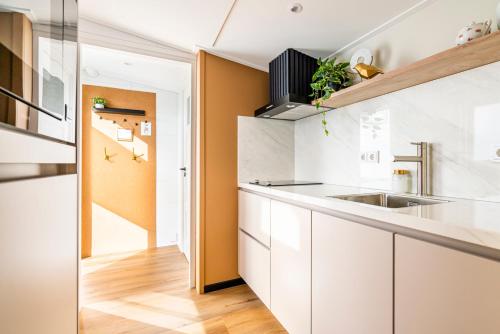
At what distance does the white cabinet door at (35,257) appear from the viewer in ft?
1.92

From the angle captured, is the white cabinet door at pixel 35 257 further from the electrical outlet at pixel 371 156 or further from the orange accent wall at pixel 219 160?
the electrical outlet at pixel 371 156

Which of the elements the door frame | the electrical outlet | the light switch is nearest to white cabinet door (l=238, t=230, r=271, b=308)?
the door frame

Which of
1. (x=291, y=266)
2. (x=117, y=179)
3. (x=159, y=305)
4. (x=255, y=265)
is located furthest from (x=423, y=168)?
(x=117, y=179)

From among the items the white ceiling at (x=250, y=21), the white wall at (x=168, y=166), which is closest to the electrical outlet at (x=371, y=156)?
the white ceiling at (x=250, y=21)

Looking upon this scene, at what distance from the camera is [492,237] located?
58cm

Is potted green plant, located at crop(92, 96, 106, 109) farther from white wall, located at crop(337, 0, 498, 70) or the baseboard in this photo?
white wall, located at crop(337, 0, 498, 70)

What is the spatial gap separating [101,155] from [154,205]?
3.01ft

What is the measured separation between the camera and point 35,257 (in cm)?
74

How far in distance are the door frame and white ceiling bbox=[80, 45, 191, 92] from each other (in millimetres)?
74

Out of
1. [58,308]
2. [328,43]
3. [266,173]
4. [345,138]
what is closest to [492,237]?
[345,138]

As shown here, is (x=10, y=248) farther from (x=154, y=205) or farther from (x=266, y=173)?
(x=154, y=205)

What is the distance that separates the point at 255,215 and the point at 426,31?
1578 millimetres

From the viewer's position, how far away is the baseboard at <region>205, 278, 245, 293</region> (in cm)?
212

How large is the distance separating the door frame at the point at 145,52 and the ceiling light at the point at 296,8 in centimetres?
104
